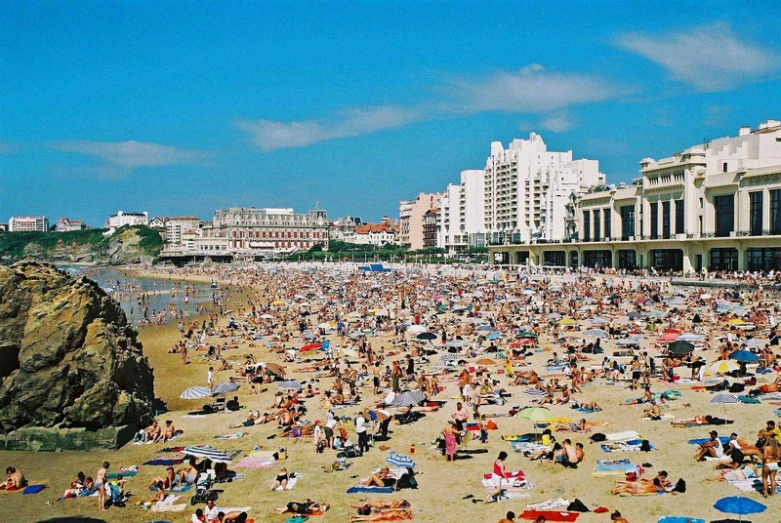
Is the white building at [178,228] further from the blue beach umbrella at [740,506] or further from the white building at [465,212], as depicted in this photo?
the blue beach umbrella at [740,506]

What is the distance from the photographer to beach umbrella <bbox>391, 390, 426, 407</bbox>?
47.2ft

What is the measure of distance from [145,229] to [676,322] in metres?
190

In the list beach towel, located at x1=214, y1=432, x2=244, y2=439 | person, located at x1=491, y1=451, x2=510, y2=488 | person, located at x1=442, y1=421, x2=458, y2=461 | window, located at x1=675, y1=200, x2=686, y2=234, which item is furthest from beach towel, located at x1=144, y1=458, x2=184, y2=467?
window, located at x1=675, y1=200, x2=686, y2=234

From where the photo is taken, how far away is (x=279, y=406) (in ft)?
52.9

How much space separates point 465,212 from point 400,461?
352 ft

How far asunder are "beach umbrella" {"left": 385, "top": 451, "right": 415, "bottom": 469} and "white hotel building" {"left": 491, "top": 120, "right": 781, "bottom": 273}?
37111 mm

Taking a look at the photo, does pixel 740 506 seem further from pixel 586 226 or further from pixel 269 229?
pixel 269 229

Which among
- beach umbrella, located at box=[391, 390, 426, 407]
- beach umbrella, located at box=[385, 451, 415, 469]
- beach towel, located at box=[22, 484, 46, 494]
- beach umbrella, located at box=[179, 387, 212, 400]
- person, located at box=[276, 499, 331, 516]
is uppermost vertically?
beach umbrella, located at box=[391, 390, 426, 407]

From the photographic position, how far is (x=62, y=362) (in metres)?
14.6

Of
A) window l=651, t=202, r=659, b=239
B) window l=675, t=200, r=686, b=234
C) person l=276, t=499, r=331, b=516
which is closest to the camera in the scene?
person l=276, t=499, r=331, b=516

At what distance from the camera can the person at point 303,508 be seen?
9992mm

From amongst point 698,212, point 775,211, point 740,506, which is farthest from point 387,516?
point 698,212

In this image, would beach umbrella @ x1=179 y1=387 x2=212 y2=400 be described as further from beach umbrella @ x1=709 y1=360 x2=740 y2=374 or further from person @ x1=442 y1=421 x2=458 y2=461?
beach umbrella @ x1=709 y1=360 x2=740 y2=374

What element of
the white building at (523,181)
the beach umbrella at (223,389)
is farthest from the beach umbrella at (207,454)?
the white building at (523,181)
